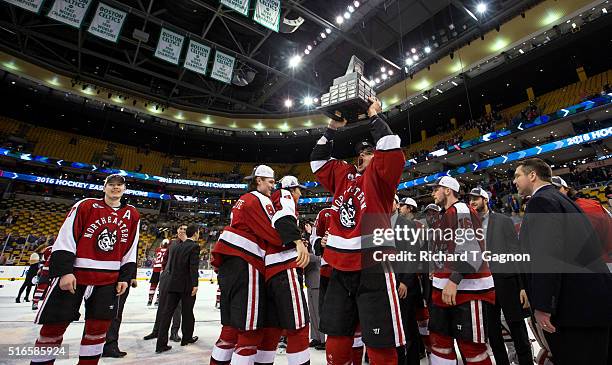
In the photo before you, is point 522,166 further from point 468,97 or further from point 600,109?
point 468,97

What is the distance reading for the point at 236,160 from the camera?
3036cm

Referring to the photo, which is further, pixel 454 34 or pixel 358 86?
pixel 454 34

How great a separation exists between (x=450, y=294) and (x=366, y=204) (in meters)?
1.16

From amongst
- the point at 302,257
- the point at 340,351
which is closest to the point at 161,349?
the point at 302,257

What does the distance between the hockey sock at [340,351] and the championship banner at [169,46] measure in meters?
11.8

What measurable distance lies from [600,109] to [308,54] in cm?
1360

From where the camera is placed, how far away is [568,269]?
5.50ft

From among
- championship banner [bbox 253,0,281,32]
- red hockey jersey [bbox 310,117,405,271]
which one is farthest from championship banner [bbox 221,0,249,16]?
red hockey jersey [bbox 310,117,405,271]

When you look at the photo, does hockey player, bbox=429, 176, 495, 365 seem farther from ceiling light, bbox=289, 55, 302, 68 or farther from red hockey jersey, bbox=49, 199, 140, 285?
ceiling light, bbox=289, 55, 302, 68

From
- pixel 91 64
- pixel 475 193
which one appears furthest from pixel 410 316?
pixel 91 64

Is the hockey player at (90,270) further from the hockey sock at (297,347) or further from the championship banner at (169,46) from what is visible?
the championship banner at (169,46)

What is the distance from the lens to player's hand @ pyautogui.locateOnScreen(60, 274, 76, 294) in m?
2.54

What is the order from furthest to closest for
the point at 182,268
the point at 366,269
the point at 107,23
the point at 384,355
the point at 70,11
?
the point at 107,23
the point at 70,11
the point at 182,268
the point at 366,269
the point at 384,355

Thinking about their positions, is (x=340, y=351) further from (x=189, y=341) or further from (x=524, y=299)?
(x=189, y=341)
